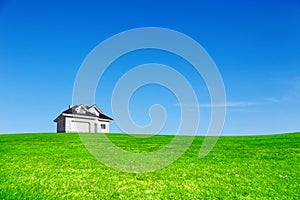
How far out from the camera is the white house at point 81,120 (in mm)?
65312

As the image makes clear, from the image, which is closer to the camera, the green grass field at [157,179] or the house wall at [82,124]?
the green grass field at [157,179]

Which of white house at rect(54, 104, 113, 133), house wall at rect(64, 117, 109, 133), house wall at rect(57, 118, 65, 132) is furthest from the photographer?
house wall at rect(57, 118, 65, 132)

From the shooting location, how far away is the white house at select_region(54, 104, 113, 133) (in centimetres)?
6531

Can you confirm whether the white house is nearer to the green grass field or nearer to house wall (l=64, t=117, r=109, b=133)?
house wall (l=64, t=117, r=109, b=133)

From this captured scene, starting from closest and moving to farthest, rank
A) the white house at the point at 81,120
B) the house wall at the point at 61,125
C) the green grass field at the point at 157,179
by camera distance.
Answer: the green grass field at the point at 157,179 < the white house at the point at 81,120 < the house wall at the point at 61,125

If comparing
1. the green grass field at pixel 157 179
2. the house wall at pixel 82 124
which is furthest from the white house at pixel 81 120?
the green grass field at pixel 157 179

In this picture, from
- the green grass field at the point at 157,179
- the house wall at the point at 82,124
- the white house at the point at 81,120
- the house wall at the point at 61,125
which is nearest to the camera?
the green grass field at the point at 157,179

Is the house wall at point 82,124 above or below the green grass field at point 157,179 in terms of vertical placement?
above

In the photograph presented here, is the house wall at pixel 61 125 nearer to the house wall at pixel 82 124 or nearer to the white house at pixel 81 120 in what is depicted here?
the white house at pixel 81 120

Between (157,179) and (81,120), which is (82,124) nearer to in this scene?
(81,120)

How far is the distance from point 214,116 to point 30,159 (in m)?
10.5

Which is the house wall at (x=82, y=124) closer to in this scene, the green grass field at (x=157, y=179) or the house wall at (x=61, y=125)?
the house wall at (x=61, y=125)

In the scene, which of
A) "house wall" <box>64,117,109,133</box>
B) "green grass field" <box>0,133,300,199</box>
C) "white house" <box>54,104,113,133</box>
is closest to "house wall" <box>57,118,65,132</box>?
"white house" <box>54,104,113,133</box>

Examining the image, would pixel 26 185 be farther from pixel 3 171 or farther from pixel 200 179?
pixel 200 179
